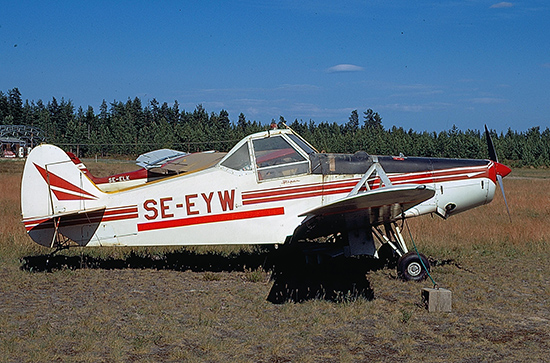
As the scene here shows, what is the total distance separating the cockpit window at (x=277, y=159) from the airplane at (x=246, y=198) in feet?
0.05

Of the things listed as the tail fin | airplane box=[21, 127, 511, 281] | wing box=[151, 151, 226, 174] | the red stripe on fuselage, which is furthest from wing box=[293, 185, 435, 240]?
wing box=[151, 151, 226, 174]

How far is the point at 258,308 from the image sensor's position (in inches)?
264

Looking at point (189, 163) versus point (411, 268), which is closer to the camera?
point (411, 268)

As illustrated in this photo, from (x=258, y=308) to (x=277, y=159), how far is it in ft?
7.52

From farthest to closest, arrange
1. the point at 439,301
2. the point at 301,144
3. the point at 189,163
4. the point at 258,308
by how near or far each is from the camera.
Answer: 1. the point at 189,163
2. the point at 301,144
3. the point at 258,308
4. the point at 439,301

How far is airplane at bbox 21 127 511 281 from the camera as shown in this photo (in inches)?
304

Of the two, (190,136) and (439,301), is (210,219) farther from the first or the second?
(190,136)

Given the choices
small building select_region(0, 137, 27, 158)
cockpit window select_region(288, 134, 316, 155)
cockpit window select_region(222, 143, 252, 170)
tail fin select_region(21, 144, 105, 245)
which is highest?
small building select_region(0, 137, 27, 158)

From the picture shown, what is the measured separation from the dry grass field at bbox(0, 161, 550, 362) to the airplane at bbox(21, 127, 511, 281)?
2.36ft

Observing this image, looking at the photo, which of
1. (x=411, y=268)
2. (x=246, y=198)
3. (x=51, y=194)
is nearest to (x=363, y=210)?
(x=411, y=268)

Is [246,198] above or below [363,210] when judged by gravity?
above

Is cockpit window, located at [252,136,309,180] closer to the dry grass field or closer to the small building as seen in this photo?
the dry grass field

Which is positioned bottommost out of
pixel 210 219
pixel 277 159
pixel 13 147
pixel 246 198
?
pixel 210 219

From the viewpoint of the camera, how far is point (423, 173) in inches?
319
